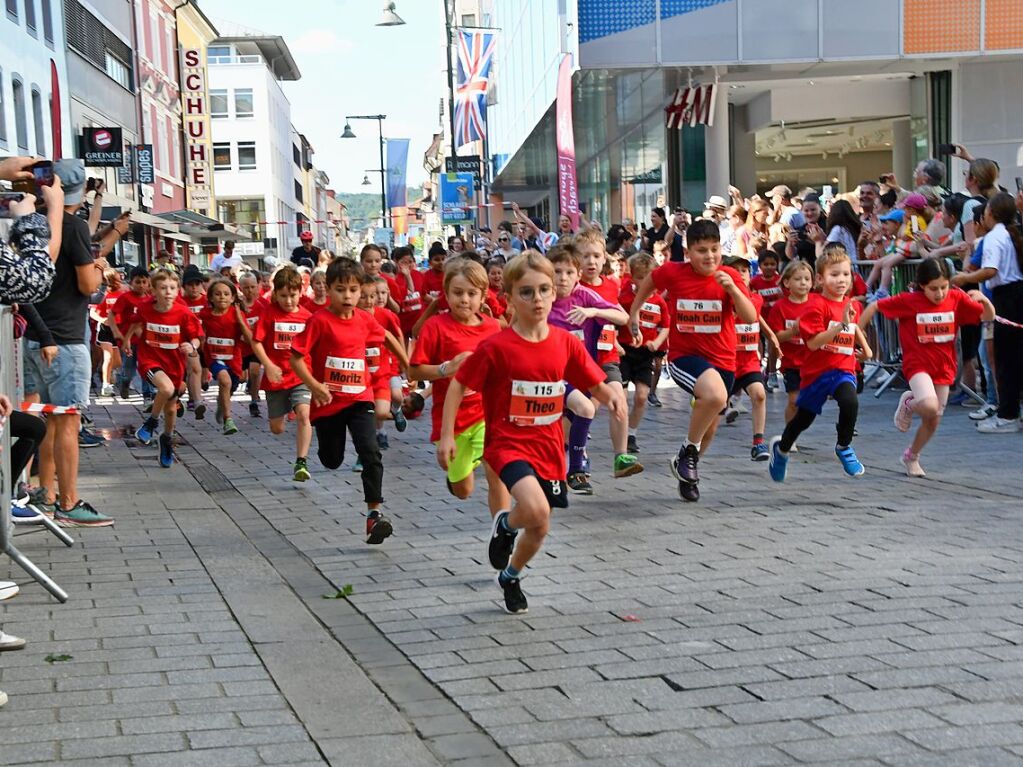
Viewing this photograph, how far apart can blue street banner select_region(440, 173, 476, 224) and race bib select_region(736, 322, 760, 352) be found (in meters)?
37.5

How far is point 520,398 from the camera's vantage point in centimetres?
641

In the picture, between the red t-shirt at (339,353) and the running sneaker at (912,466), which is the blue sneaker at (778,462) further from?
the red t-shirt at (339,353)

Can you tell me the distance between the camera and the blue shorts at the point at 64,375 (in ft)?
29.1

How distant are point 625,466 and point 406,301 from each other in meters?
8.49

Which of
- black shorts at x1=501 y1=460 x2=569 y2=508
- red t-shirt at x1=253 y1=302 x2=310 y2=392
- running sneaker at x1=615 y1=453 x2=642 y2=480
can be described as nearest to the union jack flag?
red t-shirt at x1=253 y1=302 x2=310 y2=392

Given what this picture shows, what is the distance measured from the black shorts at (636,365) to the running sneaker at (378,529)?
189 inches

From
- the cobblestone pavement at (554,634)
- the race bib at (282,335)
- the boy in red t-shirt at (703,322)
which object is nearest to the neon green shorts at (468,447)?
the cobblestone pavement at (554,634)

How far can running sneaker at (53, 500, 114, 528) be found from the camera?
Result: 28.9ft

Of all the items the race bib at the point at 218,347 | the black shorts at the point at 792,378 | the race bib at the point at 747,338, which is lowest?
the black shorts at the point at 792,378

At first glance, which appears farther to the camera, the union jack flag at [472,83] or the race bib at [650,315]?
the union jack flag at [472,83]

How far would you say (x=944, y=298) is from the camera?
10.3m

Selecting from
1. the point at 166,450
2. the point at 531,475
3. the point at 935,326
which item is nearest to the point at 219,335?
the point at 166,450

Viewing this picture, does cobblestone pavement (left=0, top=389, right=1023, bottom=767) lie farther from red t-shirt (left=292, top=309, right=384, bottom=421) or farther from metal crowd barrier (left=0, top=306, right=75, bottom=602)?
red t-shirt (left=292, top=309, right=384, bottom=421)

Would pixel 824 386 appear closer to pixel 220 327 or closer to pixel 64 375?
pixel 64 375
